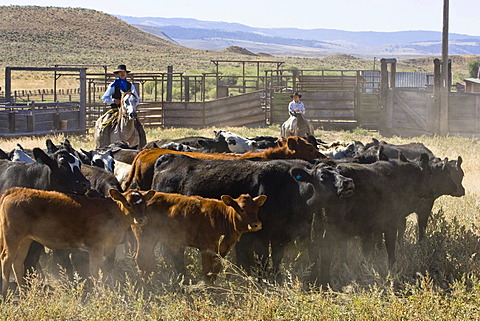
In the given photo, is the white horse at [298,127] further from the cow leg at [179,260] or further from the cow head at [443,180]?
the cow leg at [179,260]

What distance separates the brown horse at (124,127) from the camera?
13.0m

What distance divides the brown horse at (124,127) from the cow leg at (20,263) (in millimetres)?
6558

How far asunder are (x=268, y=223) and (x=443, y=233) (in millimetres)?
2379

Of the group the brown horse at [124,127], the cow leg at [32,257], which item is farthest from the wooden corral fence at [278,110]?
the cow leg at [32,257]

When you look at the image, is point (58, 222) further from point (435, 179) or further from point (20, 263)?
point (435, 179)

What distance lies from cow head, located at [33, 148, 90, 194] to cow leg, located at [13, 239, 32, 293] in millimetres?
752

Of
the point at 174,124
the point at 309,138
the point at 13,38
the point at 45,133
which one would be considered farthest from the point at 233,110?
the point at 13,38

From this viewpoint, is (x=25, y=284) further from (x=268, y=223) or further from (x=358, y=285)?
(x=358, y=285)

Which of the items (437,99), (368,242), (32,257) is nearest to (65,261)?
(32,257)

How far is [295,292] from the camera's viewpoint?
5867mm

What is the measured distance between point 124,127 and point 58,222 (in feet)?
23.4

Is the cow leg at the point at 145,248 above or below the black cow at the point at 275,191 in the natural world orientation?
below

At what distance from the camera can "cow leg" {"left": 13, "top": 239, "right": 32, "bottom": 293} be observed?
20.6ft

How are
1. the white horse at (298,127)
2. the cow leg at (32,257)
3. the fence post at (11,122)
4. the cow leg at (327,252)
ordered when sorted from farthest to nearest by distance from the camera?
1. the fence post at (11,122)
2. the white horse at (298,127)
3. the cow leg at (327,252)
4. the cow leg at (32,257)
